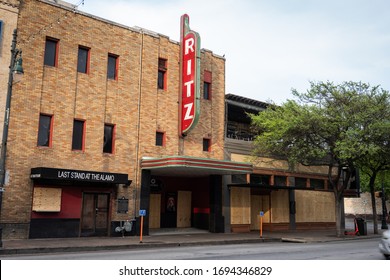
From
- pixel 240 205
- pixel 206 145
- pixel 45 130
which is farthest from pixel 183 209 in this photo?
pixel 45 130

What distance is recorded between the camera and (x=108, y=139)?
75.8 ft

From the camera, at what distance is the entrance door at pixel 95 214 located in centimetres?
2175

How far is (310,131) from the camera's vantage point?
25.4m

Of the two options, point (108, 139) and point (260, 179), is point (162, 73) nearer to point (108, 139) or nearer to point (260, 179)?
point (108, 139)

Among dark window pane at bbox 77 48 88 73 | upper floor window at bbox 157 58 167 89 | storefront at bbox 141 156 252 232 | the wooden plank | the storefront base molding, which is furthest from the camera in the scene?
the wooden plank

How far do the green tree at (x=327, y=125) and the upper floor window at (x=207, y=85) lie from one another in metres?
3.64

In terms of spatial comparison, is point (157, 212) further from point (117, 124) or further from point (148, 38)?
point (148, 38)

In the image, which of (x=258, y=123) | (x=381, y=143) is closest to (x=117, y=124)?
(x=258, y=123)

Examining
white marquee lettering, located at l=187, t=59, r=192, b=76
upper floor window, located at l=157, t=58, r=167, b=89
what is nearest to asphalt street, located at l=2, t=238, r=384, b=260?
upper floor window, located at l=157, t=58, r=167, b=89

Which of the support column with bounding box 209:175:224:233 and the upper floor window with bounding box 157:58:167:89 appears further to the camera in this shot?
the support column with bounding box 209:175:224:233

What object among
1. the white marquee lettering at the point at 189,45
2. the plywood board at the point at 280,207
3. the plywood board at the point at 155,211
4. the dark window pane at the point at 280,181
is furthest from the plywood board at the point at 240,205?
the white marquee lettering at the point at 189,45

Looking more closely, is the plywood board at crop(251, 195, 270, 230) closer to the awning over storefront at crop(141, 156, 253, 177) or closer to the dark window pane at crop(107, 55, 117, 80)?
the awning over storefront at crop(141, 156, 253, 177)

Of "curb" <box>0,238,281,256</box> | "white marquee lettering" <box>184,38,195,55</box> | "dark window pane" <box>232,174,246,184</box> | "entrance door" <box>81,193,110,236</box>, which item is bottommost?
"curb" <box>0,238,281,256</box>

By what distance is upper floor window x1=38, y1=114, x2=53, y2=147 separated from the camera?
68.0 feet
